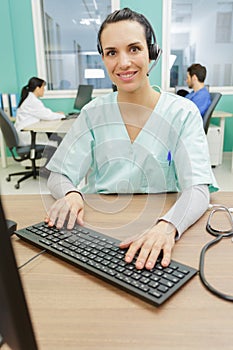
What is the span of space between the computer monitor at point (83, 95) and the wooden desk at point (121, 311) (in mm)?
3320

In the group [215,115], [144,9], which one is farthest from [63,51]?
[215,115]

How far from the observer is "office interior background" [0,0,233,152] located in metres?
4.00

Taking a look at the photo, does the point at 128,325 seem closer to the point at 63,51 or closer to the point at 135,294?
→ the point at 135,294

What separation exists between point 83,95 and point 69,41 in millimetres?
934

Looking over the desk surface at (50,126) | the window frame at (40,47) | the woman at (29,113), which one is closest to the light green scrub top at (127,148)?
the desk surface at (50,126)

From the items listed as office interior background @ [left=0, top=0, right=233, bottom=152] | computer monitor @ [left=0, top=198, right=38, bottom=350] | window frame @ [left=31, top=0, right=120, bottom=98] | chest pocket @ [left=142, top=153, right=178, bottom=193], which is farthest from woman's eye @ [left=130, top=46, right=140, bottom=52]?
window frame @ [left=31, top=0, right=120, bottom=98]

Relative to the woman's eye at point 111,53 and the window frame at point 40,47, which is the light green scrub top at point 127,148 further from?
the window frame at point 40,47

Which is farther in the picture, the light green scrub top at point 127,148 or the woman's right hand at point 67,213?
the light green scrub top at point 127,148

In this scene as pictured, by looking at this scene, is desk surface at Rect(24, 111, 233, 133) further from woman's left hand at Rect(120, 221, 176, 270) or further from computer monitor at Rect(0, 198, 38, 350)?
computer monitor at Rect(0, 198, 38, 350)

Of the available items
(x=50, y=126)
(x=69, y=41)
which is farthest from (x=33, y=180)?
(x=69, y=41)

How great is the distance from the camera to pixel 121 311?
1.67 ft

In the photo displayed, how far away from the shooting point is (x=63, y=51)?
14.2ft

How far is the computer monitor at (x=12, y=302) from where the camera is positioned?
24 cm

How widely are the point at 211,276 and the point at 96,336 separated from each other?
0.25m
